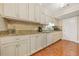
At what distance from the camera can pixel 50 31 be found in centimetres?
423

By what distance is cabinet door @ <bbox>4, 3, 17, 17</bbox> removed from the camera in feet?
6.84

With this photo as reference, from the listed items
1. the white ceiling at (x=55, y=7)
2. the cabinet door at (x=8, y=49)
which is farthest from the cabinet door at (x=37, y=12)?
the cabinet door at (x=8, y=49)

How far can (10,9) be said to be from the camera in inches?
86.3

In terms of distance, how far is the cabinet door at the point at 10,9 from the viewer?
2086mm

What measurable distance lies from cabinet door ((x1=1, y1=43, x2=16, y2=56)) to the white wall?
386 cm

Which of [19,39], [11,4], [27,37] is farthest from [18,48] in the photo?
[11,4]

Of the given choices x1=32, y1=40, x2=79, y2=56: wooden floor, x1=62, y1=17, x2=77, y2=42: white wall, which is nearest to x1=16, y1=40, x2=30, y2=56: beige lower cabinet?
x1=32, y1=40, x2=79, y2=56: wooden floor

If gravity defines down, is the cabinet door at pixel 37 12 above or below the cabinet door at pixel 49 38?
above

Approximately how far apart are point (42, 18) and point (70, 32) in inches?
99.1

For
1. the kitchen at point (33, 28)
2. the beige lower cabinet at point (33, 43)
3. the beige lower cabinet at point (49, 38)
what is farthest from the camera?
the beige lower cabinet at point (49, 38)

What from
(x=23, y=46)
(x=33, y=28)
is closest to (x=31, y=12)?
(x=33, y=28)

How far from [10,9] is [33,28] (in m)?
1.60

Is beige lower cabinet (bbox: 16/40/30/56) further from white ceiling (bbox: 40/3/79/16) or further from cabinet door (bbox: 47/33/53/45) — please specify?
white ceiling (bbox: 40/3/79/16)

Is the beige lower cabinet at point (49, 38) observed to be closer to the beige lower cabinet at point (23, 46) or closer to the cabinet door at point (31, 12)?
the cabinet door at point (31, 12)
